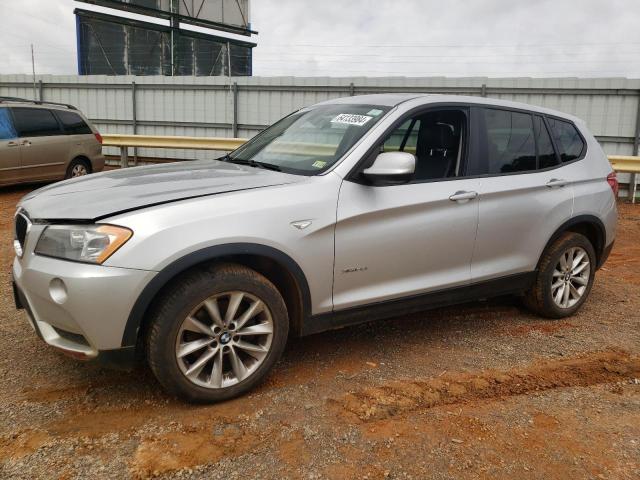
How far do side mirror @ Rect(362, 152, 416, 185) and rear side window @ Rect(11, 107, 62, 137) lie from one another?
29.1 ft

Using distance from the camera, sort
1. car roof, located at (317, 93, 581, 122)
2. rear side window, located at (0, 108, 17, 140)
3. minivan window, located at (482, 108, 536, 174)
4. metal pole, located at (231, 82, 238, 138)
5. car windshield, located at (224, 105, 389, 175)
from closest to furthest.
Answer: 1. car windshield, located at (224, 105, 389, 175)
2. car roof, located at (317, 93, 581, 122)
3. minivan window, located at (482, 108, 536, 174)
4. rear side window, located at (0, 108, 17, 140)
5. metal pole, located at (231, 82, 238, 138)

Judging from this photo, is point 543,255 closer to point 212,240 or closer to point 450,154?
point 450,154

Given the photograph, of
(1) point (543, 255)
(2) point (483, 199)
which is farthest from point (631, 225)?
(2) point (483, 199)

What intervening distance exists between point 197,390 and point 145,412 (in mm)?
302

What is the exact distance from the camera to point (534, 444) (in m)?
2.78

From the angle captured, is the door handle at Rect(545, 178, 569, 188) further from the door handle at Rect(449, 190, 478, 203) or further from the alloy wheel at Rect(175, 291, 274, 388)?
the alloy wheel at Rect(175, 291, 274, 388)

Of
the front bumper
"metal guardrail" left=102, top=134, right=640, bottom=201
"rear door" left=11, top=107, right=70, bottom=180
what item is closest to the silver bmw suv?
the front bumper

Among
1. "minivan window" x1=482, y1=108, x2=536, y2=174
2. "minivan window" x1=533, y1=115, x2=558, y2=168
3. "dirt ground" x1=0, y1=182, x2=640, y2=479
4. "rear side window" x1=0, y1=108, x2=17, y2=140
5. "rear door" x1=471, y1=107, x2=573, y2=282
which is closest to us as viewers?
"dirt ground" x1=0, y1=182, x2=640, y2=479

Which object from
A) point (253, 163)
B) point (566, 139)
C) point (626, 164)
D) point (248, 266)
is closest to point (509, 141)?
point (566, 139)

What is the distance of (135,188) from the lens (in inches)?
125

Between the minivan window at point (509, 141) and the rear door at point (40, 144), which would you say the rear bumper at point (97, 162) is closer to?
the rear door at point (40, 144)

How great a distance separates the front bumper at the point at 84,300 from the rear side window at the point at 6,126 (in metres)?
8.26

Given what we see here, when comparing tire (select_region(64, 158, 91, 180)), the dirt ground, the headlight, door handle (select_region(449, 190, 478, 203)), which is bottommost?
the dirt ground

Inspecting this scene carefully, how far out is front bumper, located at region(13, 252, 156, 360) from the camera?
2.67 metres
